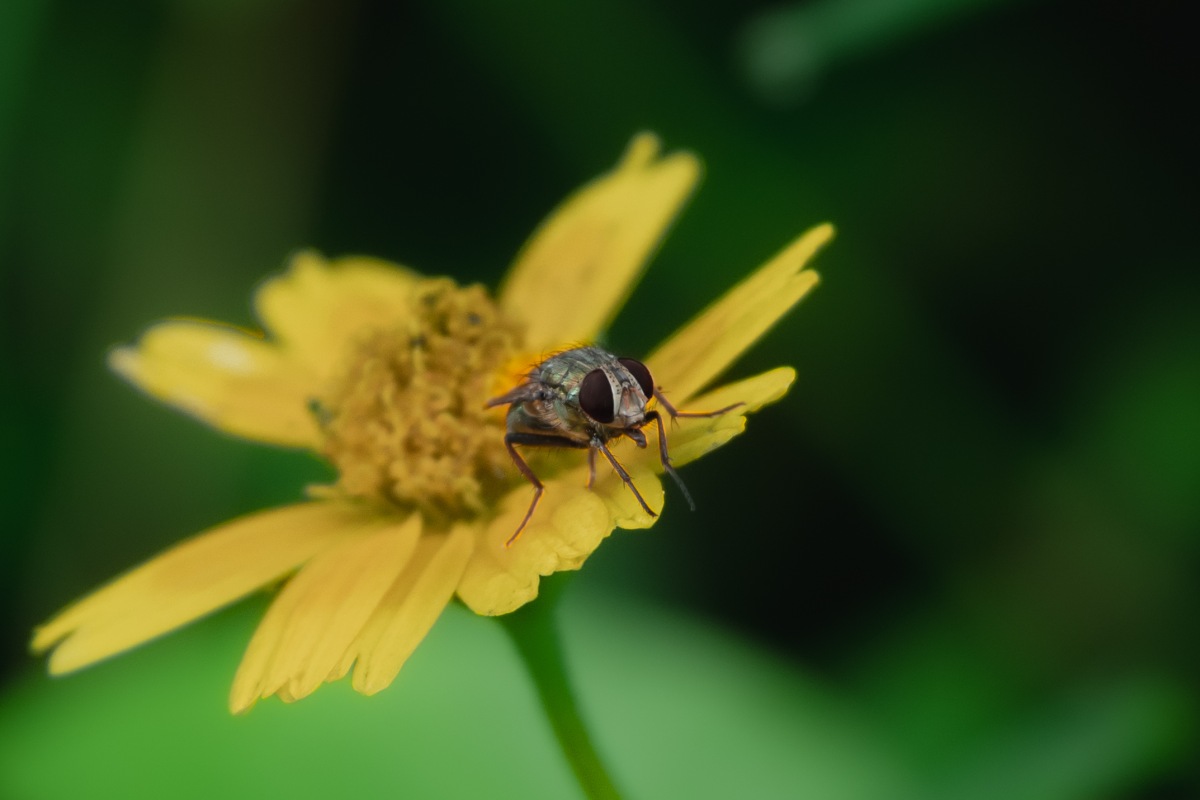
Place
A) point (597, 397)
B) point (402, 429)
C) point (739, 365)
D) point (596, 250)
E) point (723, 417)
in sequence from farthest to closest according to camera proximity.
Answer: point (739, 365) → point (596, 250) → point (402, 429) → point (597, 397) → point (723, 417)

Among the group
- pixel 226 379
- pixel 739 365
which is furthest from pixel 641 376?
pixel 739 365

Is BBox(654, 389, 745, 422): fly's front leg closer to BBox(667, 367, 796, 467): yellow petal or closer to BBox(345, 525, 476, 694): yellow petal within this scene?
BBox(667, 367, 796, 467): yellow petal

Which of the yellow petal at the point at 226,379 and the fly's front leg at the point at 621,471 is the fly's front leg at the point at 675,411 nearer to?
the fly's front leg at the point at 621,471

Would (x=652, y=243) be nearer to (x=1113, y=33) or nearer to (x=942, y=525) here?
(x=942, y=525)

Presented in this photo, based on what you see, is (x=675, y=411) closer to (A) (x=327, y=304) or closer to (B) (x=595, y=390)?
(B) (x=595, y=390)

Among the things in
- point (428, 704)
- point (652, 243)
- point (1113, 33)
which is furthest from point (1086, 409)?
point (428, 704)

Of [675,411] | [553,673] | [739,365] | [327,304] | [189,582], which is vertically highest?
[327,304]
